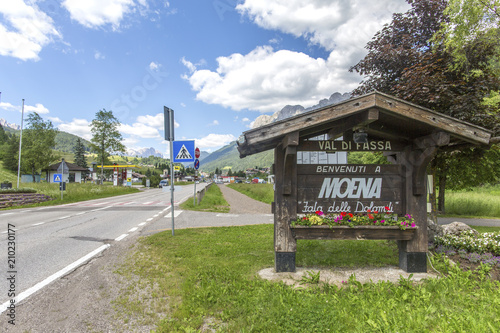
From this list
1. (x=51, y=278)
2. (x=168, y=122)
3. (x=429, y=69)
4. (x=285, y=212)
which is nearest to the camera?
(x=51, y=278)

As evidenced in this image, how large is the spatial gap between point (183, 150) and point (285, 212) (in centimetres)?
535

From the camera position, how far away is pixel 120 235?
859cm

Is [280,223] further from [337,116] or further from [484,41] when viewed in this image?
[484,41]

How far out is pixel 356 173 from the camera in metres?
4.97

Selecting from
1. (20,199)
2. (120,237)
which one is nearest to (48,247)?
(120,237)

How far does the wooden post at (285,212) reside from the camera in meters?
4.79

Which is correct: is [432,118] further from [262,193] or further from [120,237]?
[262,193]

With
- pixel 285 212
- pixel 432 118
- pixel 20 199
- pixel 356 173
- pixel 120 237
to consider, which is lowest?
pixel 120 237

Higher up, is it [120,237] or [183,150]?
[183,150]

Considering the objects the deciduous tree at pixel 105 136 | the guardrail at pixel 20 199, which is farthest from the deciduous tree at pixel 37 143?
the guardrail at pixel 20 199

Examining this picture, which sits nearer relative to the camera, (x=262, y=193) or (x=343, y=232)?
(x=343, y=232)

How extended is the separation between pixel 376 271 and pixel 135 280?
415 cm

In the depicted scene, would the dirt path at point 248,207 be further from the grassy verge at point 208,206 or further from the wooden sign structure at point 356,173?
the wooden sign structure at point 356,173

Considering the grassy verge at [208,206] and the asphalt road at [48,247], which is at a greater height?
the asphalt road at [48,247]
